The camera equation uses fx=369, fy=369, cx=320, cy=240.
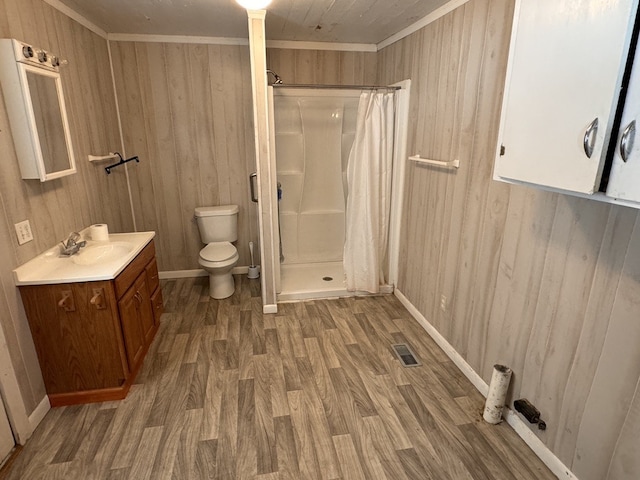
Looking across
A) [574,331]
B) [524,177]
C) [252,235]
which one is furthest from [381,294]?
[524,177]

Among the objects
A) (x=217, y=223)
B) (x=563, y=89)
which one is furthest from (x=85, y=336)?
(x=563, y=89)

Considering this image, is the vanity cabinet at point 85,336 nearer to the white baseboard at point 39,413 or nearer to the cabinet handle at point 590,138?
the white baseboard at point 39,413

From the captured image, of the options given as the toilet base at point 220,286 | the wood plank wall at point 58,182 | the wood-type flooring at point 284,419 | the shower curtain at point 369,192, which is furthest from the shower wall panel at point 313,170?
the wood plank wall at point 58,182

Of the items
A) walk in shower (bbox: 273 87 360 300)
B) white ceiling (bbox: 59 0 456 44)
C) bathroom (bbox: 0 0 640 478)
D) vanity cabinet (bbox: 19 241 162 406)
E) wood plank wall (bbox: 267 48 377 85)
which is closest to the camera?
bathroom (bbox: 0 0 640 478)

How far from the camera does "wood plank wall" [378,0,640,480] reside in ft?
4.51

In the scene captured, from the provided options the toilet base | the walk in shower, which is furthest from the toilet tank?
the walk in shower

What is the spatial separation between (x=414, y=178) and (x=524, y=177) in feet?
5.40

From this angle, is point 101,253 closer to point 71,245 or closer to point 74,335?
point 71,245

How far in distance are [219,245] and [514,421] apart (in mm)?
2683

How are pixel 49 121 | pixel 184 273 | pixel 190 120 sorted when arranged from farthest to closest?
pixel 184 273, pixel 190 120, pixel 49 121

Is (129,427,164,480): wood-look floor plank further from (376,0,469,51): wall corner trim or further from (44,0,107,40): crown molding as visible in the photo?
(376,0,469,51): wall corner trim

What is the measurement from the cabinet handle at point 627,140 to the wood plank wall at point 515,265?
44cm

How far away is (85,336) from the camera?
6.52 feet

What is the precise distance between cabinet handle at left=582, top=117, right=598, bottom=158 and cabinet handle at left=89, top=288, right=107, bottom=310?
217 cm
